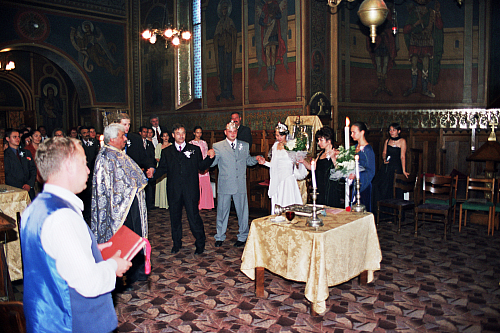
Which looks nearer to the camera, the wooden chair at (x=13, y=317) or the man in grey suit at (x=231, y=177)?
the wooden chair at (x=13, y=317)

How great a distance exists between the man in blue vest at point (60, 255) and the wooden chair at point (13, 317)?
145 mm

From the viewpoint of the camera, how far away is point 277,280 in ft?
14.7

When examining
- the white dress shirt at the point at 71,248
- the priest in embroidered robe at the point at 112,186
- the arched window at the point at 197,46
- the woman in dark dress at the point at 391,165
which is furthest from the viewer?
the arched window at the point at 197,46

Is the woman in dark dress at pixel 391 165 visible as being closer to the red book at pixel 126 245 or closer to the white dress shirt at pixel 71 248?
the red book at pixel 126 245

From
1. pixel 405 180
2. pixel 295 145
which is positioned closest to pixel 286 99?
pixel 405 180

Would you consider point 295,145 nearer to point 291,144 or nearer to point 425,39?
point 291,144

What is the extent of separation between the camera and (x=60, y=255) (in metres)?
1.57

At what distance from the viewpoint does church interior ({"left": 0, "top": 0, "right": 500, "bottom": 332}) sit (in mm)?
3785

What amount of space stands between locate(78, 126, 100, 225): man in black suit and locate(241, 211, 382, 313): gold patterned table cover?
128 inches

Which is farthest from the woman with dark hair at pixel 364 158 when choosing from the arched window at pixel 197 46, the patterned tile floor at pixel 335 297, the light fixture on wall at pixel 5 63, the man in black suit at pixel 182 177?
the light fixture on wall at pixel 5 63

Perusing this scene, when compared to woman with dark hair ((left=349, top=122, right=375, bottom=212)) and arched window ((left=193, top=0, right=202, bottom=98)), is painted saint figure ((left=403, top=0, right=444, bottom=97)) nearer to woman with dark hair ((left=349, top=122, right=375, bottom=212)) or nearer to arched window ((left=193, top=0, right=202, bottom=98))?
arched window ((left=193, top=0, right=202, bottom=98))

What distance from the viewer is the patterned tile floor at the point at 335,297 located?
341cm

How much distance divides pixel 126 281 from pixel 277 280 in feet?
5.51

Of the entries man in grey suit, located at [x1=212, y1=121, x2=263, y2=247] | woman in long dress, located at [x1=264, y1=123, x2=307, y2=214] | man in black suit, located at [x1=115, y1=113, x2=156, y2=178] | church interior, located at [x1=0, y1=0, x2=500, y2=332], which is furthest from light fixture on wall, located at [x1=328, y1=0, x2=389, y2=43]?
man in black suit, located at [x1=115, y1=113, x2=156, y2=178]
